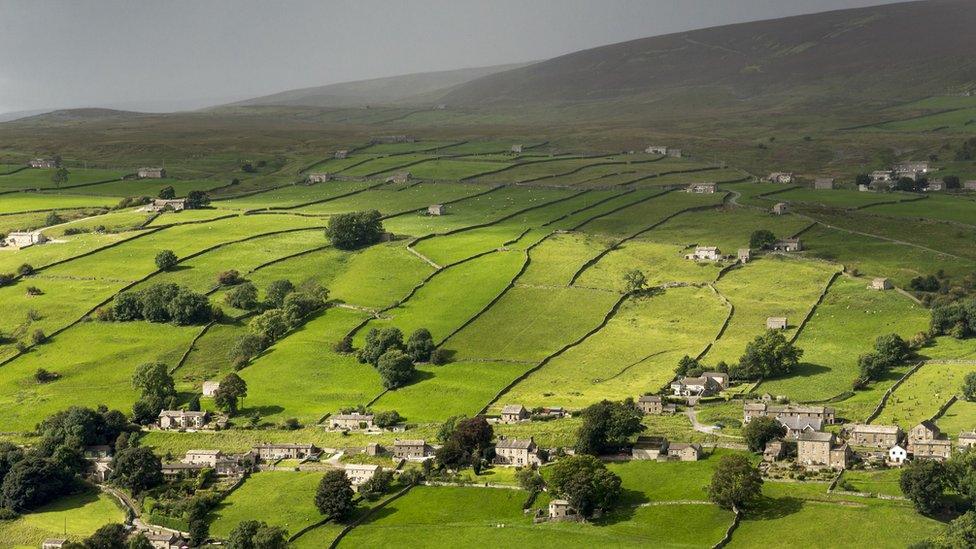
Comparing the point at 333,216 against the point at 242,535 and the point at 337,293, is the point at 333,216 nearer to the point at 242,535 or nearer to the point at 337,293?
the point at 337,293

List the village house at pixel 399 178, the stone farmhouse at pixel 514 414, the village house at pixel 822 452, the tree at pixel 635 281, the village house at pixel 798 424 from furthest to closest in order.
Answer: the village house at pixel 399 178 → the tree at pixel 635 281 → the stone farmhouse at pixel 514 414 → the village house at pixel 798 424 → the village house at pixel 822 452

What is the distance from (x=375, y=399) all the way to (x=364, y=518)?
2245 centimetres

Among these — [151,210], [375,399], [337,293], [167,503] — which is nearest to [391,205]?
[151,210]

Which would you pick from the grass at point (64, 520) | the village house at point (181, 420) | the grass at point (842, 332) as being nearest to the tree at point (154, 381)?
the village house at point (181, 420)

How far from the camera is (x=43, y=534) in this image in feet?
255

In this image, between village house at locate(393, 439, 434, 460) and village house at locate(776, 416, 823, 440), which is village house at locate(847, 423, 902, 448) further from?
village house at locate(393, 439, 434, 460)

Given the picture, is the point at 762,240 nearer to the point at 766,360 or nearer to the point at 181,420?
the point at 766,360

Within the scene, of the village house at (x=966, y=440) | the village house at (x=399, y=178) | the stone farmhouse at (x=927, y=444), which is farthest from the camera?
the village house at (x=399, y=178)

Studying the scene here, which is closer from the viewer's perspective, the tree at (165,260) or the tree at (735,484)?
the tree at (735,484)

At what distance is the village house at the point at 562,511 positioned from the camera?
248 feet

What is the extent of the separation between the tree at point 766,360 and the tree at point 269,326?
4256cm

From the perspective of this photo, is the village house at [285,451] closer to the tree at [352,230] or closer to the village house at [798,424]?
the village house at [798,424]

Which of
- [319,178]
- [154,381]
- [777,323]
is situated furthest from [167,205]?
[777,323]

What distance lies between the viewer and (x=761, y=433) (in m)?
81.8
